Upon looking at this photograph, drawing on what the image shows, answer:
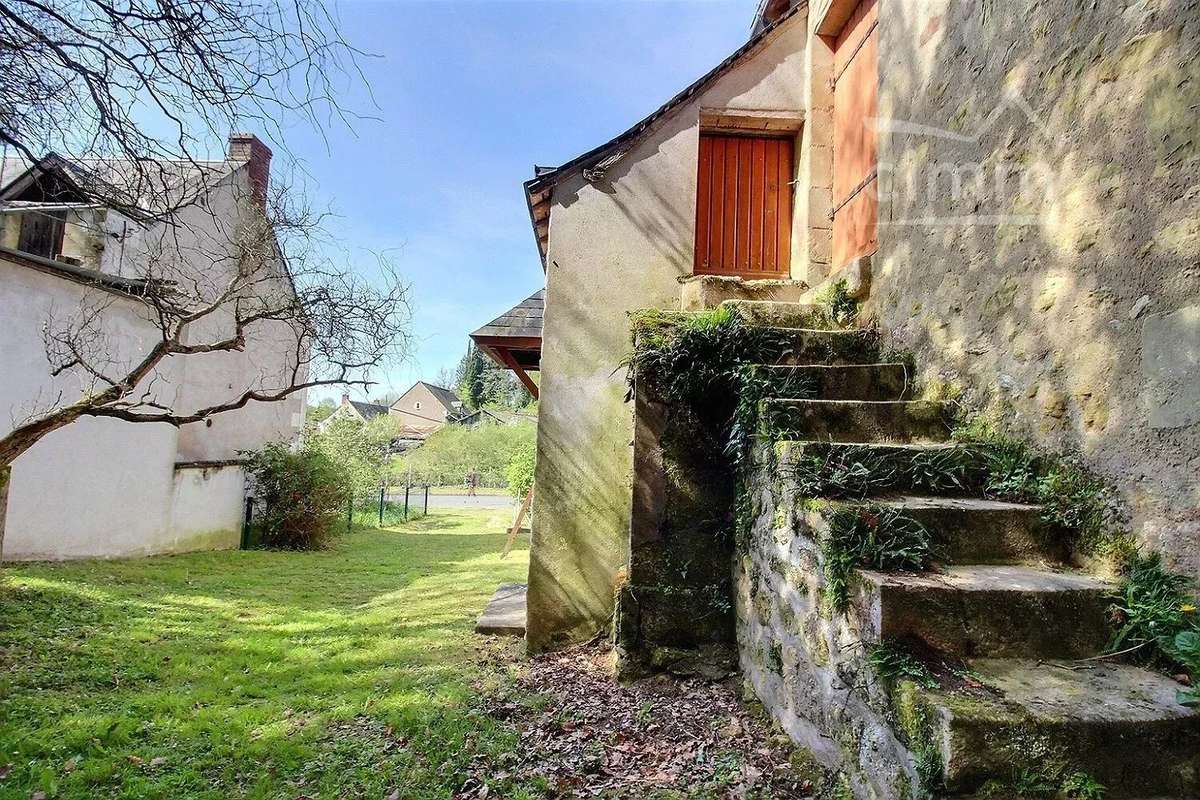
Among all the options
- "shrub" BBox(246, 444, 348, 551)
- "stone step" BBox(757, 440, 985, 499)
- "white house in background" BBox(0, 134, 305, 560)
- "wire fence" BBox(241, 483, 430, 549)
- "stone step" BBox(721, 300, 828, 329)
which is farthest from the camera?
"wire fence" BBox(241, 483, 430, 549)

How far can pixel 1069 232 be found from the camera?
217 cm

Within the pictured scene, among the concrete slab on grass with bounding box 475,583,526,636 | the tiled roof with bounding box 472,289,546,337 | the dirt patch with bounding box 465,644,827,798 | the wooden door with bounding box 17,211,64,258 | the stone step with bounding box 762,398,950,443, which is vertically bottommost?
the concrete slab on grass with bounding box 475,583,526,636

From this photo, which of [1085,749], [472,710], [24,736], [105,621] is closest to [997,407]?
[1085,749]

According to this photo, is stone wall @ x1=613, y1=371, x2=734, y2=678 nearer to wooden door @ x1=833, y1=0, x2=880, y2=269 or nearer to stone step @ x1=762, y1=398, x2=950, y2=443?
stone step @ x1=762, y1=398, x2=950, y2=443

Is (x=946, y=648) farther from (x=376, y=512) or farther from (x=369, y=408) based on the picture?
(x=369, y=408)

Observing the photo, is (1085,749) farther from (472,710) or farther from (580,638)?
(580,638)

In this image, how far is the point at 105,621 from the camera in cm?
507

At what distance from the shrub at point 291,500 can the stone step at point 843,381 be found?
10584mm

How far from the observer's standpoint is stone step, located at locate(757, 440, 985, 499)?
7.45 feet

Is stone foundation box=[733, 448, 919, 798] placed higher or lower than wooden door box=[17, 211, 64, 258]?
lower

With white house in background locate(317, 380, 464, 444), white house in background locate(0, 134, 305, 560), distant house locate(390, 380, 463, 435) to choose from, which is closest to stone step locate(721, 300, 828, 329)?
white house in background locate(0, 134, 305, 560)

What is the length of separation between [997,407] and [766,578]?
1328mm

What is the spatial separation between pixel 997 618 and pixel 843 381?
1.62m

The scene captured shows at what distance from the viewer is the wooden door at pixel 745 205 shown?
500cm
